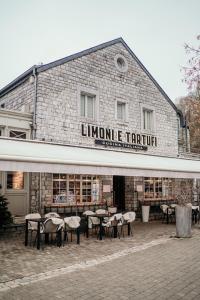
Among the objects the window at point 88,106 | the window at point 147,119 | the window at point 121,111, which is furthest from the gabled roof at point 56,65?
the window at point 121,111

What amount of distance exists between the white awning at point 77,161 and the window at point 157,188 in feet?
12.3

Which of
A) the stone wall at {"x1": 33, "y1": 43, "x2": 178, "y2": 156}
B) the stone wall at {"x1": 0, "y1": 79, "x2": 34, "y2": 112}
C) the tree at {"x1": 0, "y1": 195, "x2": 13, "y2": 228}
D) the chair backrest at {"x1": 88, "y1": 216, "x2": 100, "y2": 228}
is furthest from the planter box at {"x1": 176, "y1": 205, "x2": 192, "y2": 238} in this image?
the stone wall at {"x1": 0, "y1": 79, "x2": 34, "y2": 112}

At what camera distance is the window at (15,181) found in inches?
446

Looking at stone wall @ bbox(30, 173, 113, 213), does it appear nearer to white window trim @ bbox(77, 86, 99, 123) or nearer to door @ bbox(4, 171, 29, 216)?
door @ bbox(4, 171, 29, 216)

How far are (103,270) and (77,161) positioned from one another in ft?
11.3

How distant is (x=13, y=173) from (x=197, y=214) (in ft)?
29.0

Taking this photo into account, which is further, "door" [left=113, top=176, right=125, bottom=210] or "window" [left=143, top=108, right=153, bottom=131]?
"window" [left=143, top=108, right=153, bottom=131]

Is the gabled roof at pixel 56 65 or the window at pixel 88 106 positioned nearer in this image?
the gabled roof at pixel 56 65

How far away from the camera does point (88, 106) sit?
13844mm

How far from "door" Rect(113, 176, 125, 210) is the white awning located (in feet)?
11.9

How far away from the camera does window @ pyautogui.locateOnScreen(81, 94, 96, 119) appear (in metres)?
13.6

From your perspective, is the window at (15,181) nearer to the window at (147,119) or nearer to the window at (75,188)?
the window at (75,188)

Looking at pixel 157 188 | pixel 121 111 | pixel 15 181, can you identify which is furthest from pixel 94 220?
pixel 157 188

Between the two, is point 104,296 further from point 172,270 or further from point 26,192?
point 26,192
